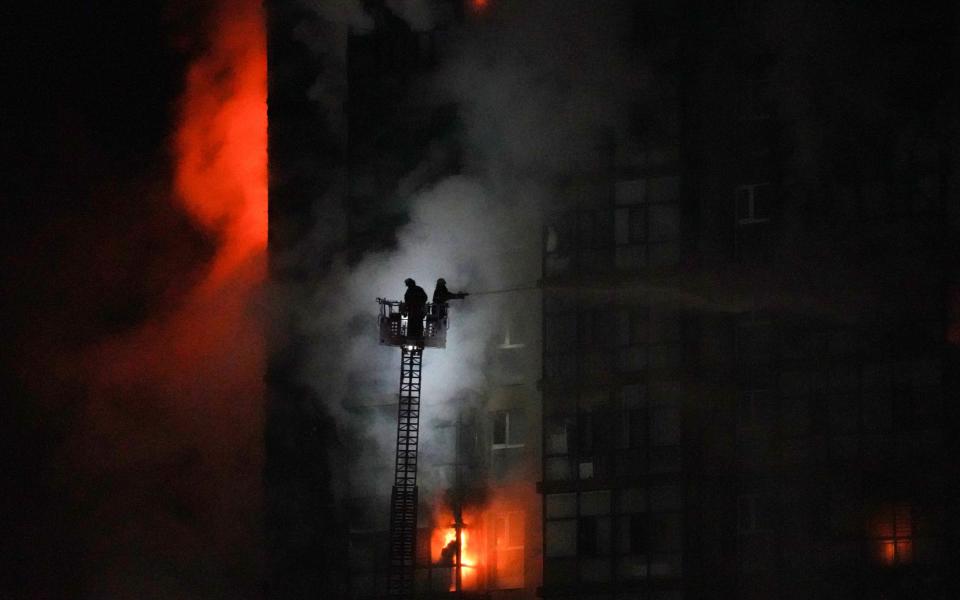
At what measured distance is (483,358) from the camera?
159 ft

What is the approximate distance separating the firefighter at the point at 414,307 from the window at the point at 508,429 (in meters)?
4.15

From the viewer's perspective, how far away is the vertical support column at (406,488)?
151 ft

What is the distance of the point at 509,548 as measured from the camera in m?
47.6

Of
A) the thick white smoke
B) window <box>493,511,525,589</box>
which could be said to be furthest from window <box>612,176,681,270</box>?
window <box>493,511,525,589</box>

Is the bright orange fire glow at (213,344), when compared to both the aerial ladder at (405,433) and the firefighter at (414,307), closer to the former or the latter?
the aerial ladder at (405,433)

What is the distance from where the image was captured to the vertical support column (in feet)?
151

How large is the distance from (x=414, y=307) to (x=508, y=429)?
16.3ft

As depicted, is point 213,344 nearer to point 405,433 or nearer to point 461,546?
point 405,433

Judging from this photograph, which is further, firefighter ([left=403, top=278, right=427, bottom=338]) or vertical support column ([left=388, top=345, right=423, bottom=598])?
vertical support column ([left=388, top=345, right=423, bottom=598])

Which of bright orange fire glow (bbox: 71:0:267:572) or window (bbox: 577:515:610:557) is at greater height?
bright orange fire glow (bbox: 71:0:267:572)

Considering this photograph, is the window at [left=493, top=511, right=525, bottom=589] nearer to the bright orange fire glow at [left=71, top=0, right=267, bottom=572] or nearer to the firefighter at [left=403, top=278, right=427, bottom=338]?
the firefighter at [left=403, top=278, right=427, bottom=338]

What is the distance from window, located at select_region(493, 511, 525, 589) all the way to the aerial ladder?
204 centimetres

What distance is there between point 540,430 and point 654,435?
2.96 metres

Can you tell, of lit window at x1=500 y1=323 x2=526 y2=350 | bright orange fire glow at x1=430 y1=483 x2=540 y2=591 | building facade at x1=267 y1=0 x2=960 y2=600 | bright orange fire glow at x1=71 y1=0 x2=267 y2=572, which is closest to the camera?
building facade at x1=267 y1=0 x2=960 y2=600
